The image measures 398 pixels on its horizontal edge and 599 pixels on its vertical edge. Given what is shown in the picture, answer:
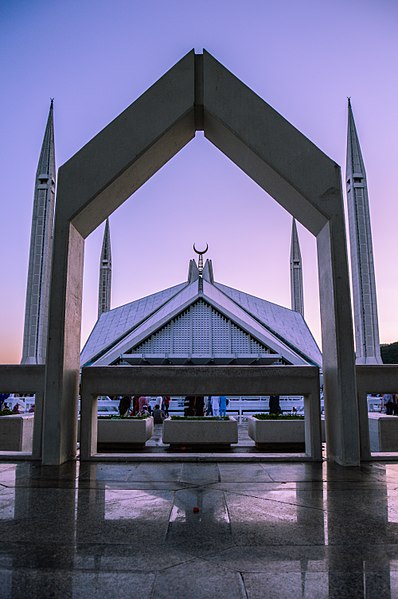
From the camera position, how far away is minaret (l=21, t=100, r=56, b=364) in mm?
29938

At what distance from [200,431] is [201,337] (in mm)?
20258

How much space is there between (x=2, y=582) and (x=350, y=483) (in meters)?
3.40

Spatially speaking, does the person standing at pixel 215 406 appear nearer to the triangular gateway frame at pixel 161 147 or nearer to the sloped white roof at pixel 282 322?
the sloped white roof at pixel 282 322

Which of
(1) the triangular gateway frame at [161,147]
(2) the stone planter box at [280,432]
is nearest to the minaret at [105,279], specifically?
(2) the stone planter box at [280,432]

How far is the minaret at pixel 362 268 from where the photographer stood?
1201 inches

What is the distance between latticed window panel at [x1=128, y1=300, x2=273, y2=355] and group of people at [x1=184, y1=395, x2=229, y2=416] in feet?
27.4

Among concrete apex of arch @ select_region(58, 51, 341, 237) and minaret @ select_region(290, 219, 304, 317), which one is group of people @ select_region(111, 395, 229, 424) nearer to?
concrete apex of arch @ select_region(58, 51, 341, 237)

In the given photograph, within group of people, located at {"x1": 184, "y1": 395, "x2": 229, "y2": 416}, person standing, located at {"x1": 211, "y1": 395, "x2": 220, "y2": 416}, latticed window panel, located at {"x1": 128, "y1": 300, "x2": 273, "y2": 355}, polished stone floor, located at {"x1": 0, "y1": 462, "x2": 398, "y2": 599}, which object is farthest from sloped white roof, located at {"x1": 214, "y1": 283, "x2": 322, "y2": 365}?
polished stone floor, located at {"x1": 0, "y1": 462, "x2": 398, "y2": 599}

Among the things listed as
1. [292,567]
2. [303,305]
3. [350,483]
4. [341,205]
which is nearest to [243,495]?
[350,483]

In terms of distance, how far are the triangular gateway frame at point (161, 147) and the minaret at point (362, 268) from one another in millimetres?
25656

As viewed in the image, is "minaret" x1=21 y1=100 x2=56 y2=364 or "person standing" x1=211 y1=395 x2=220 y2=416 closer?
"person standing" x1=211 y1=395 x2=220 y2=416

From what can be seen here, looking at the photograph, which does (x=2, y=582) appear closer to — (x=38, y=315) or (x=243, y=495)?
(x=243, y=495)

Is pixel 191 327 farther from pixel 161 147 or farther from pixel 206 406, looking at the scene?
pixel 161 147

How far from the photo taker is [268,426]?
8.88m
